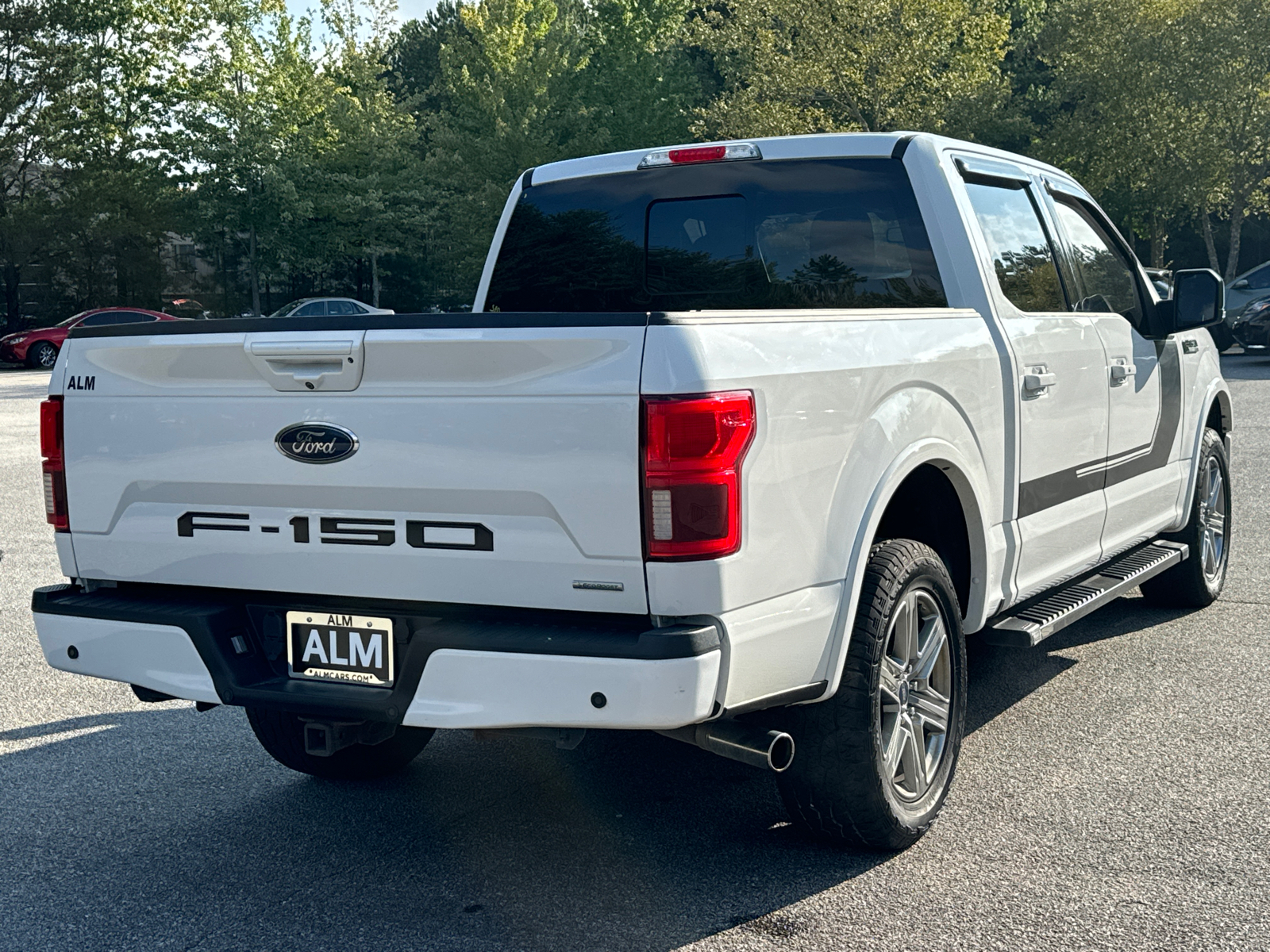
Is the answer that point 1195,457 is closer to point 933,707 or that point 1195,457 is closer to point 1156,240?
point 933,707

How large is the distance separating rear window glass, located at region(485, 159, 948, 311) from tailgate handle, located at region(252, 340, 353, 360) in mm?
1882

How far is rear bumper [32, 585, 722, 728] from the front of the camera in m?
3.06

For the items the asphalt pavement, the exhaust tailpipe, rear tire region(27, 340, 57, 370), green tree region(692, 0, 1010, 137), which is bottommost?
rear tire region(27, 340, 57, 370)

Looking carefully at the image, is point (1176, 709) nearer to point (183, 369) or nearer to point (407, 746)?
point (407, 746)

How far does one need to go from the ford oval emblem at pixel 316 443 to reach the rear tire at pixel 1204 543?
456 cm

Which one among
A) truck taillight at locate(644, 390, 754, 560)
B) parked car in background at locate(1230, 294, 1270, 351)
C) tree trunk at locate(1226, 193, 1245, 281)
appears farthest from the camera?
tree trunk at locate(1226, 193, 1245, 281)

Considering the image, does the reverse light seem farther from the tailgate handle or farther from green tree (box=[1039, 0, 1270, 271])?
green tree (box=[1039, 0, 1270, 271])

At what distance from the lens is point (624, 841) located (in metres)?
4.02

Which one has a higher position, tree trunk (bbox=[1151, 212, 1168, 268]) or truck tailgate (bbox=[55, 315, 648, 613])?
truck tailgate (bbox=[55, 315, 648, 613])

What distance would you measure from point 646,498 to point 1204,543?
4.53 meters

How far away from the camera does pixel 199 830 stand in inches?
165

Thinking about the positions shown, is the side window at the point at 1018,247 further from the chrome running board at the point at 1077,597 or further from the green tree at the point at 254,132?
the green tree at the point at 254,132

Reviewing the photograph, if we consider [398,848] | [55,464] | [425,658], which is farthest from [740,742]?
[55,464]

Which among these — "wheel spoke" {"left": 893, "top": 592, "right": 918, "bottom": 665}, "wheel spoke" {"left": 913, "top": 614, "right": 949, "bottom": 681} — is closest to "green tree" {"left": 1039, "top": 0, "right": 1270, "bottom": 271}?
"wheel spoke" {"left": 913, "top": 614, "right": 949, "bottom": 681}
